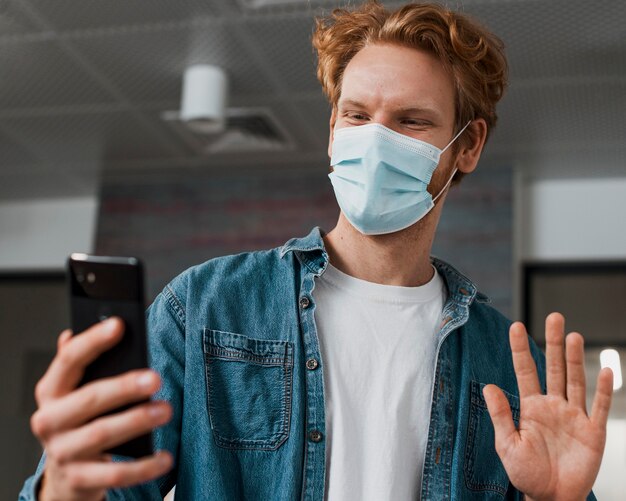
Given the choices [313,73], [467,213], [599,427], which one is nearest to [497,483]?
[599,427]

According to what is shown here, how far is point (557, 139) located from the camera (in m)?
4.02

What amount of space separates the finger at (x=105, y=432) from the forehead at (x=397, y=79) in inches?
31.6

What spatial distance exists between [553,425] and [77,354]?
72cm

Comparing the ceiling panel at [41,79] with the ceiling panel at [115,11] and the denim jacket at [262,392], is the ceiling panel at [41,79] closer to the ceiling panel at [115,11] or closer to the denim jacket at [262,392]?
the ceiling panel at [115,11]

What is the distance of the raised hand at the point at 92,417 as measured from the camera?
80 centimetres

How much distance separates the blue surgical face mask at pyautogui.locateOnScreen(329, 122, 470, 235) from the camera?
1.50 metres

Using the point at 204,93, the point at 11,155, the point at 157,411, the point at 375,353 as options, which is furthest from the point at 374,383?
the point at 11,155

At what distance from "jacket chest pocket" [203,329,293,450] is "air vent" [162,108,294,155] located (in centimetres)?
265

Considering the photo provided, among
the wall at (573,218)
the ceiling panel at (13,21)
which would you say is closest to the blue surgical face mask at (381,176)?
the ceiling panel at (13,21)

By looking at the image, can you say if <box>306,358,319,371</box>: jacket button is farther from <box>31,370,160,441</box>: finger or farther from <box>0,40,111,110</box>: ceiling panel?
<box>0,40,111,110</box>: ceiling panel

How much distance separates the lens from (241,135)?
164 inches

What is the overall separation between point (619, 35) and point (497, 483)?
2.14 metres

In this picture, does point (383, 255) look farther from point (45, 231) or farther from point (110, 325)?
point (45, 231)

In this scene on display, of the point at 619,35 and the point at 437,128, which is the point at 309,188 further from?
the point at 437,128
